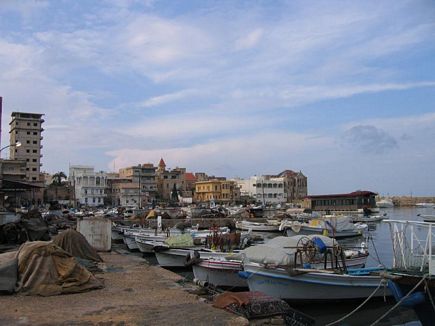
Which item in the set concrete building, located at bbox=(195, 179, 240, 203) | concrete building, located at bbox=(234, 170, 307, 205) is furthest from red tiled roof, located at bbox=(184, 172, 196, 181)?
concrete building, located at bbox=(195, 179, 240, 203)

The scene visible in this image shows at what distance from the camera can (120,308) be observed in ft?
35.3

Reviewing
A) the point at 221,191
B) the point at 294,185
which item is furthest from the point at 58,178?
the point at 294,185

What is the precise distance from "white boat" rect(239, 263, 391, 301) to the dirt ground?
3194 mm

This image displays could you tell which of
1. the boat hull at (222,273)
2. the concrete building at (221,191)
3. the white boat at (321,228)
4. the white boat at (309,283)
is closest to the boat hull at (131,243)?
the white boat at (321,228)

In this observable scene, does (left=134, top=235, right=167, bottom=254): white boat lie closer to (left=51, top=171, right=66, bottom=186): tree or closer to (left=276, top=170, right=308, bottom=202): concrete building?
(left=51, top=171, right=66, bottom=186): tree

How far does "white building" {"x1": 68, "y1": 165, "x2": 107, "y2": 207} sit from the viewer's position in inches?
5349

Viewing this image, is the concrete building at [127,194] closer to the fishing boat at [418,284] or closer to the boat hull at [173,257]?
the boat hull at [173,257]

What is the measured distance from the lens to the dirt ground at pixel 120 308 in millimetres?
9602

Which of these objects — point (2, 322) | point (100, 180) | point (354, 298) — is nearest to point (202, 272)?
point (354, 298)

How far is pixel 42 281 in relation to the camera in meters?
12.6

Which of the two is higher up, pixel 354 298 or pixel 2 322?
pixel 2 322

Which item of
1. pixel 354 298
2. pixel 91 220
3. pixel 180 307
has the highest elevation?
pixel 91 220

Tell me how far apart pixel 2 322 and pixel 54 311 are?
1.20 m

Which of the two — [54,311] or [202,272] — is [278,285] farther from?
[54,311]
